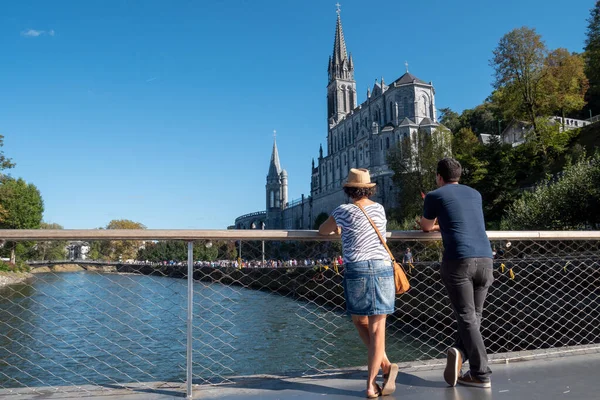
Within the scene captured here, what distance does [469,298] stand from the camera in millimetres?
3105

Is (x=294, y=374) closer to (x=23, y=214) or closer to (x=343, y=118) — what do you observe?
(x=23, y=214)

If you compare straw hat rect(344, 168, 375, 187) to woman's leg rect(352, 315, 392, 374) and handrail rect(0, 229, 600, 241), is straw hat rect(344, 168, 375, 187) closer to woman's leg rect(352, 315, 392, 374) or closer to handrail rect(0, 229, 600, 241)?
handrail rect(0, 229, 600, 241)

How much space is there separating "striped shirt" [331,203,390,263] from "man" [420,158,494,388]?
1.48ft

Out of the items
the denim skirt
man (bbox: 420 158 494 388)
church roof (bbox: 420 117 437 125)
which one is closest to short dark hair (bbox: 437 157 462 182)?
man (bbox: 420 158 494 388)

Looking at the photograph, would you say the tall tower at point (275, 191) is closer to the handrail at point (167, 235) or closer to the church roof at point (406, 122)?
the church roof at point (406, 122)

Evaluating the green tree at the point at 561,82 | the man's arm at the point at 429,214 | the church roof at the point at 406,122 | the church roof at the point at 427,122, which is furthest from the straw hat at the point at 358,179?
the church roof at the point at 427,122

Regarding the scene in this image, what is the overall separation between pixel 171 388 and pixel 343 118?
7210 centimetres

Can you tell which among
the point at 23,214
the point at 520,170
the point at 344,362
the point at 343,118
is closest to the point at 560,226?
the point at 344,362

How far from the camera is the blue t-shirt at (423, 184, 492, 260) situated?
10.1 feet

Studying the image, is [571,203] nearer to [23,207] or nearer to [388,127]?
[388,127]

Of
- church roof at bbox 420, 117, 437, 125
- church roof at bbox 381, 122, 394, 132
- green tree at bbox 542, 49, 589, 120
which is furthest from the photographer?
church roof at bbox 381, 122, 394, 132

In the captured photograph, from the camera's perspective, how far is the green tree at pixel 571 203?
16.9 m

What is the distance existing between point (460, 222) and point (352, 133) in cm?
6718

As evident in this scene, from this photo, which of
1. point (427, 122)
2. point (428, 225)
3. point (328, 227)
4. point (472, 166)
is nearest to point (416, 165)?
point (472, 166)
